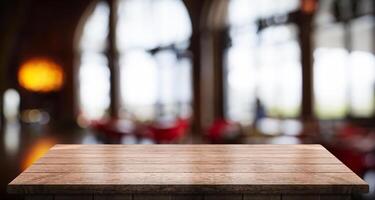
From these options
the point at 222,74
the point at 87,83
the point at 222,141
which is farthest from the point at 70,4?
the point at 222,141

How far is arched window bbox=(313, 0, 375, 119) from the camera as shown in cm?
733

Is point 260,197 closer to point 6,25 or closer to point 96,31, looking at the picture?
point 6,25

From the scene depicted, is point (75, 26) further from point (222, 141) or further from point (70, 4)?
point (222, 141)

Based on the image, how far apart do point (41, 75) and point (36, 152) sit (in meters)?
7.80

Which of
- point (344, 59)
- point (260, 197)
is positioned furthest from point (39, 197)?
point (344, 59)

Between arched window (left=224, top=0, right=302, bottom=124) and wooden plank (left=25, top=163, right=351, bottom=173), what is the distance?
6.63m

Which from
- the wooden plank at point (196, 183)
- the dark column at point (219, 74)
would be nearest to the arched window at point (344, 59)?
the dark column at point (219, 74)

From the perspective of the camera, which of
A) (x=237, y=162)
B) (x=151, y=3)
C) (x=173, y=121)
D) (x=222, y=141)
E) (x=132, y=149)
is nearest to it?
(x=237, y=162)

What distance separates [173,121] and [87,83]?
688 cm

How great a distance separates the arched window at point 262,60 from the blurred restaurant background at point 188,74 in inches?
0.8

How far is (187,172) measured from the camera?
1.95 meters

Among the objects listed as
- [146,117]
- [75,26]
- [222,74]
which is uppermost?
[75,26]

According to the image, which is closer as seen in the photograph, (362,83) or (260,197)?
(260,197)

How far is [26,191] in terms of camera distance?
5.90 feet
